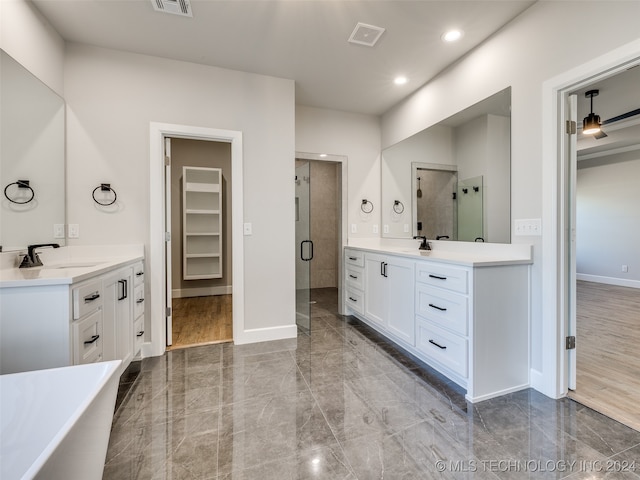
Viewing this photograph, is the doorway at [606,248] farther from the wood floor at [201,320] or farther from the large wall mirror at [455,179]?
the wood floor at [201,320]

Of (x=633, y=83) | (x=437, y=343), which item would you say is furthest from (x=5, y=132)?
(x=633, y=83)

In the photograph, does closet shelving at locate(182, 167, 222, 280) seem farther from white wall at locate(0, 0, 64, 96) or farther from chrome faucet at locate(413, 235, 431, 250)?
chrome faucet at locate(413, 235, 431, 250)

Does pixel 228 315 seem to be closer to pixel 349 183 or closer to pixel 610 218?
Result: pixel 349 183

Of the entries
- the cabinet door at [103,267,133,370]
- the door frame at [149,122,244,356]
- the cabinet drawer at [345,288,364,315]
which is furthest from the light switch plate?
the cabinet door at [103,267,133,370]

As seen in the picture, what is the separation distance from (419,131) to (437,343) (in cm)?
229

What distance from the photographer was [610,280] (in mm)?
5594

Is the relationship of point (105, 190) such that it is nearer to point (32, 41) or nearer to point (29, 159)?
point (29, 159)

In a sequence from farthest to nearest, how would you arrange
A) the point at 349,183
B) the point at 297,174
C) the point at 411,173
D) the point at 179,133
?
the point at 349,183 → the point at 411,173 → the point at 297,174 → the point at 179,133

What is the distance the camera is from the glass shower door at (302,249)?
3.23 meters

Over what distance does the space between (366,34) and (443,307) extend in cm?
223

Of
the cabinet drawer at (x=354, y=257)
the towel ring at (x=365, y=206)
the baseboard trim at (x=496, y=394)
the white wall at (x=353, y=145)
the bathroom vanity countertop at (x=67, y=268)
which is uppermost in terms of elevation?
the white wall at (x=353, y=145)

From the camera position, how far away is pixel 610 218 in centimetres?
556

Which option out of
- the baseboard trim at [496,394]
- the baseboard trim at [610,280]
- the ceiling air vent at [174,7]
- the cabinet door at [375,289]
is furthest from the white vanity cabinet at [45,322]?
the baseboard trim at [610,280]

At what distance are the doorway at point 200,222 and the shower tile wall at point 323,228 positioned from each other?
5.28 ft
